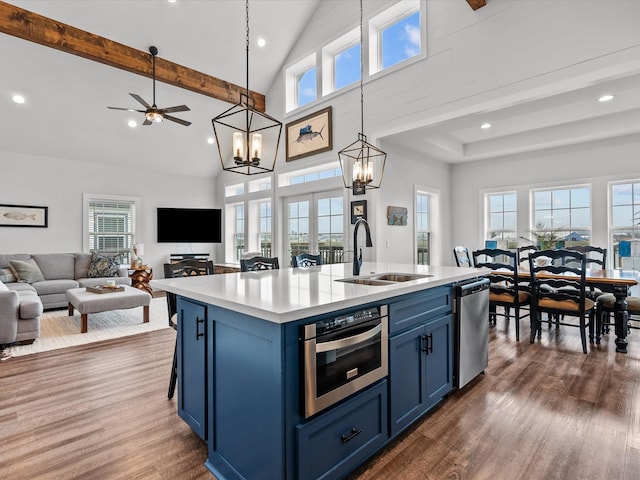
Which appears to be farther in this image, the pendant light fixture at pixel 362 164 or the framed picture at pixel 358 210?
the framed picture at pixel 358 210

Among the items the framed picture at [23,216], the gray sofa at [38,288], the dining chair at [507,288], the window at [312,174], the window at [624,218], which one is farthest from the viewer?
the framed picture at [23,216]

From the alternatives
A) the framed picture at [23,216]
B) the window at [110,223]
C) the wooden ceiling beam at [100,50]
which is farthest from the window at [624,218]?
the framed picture at [23,216]

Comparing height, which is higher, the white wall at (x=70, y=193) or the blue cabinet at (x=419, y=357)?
the white wall at (x=70, y=193)

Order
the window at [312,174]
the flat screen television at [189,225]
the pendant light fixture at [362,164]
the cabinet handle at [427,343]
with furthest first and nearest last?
1. the flat screen television at [189,225]
2. the window at [312,174]
3. the pendant light fixture at [362,164]
4. the cabinet handle at [427,343]

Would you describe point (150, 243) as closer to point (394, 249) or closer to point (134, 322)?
point (134, 322)

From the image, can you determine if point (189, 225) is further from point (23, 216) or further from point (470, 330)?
point (470, 330)

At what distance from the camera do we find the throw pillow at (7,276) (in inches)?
216

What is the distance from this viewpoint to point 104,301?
4410 millimetres

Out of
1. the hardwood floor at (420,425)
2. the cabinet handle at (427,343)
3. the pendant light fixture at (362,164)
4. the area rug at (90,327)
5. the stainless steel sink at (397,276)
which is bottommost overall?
the hardwood floor at (420,425)

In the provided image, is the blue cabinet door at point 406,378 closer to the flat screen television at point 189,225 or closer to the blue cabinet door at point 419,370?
the blue cabinet door at point 419,370

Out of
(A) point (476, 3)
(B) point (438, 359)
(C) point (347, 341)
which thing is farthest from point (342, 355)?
(A) point (476, 3)

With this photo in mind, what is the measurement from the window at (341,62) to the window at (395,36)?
338 millimetres

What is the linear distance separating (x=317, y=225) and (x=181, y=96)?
136 inches

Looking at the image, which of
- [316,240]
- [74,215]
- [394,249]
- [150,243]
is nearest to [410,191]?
[394,249]
